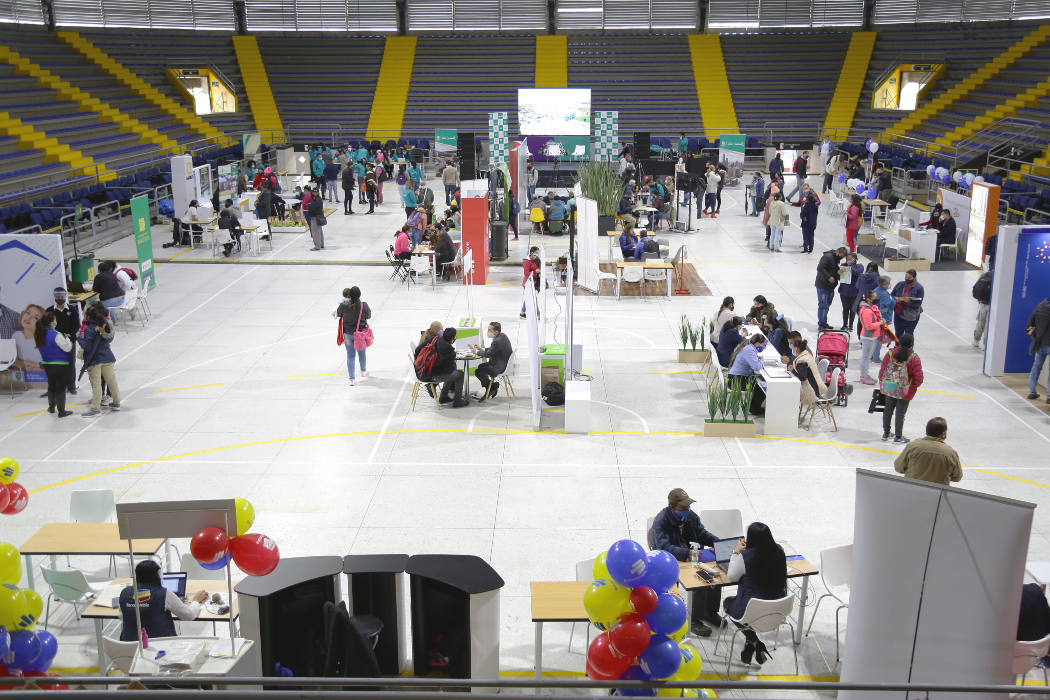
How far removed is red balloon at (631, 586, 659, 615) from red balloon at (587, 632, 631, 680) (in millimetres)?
258

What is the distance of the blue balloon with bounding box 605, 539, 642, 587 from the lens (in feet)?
18.7

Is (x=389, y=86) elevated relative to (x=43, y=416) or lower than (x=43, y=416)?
elevated

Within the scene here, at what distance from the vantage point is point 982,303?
46.9ft

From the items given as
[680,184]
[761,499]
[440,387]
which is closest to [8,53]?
[680,184]

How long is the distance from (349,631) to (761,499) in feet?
17.0

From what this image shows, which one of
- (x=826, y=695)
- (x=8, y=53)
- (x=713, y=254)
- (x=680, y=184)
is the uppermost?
(x=8, y=53)

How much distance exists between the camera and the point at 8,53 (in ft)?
95.8

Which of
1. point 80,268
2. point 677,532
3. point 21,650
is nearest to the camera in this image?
point 21,650

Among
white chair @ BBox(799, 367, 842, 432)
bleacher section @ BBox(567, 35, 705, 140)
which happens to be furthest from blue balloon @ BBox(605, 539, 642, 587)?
bleacher section @ BBox(567, 35, 705, 140)

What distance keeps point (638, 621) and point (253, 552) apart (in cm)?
255

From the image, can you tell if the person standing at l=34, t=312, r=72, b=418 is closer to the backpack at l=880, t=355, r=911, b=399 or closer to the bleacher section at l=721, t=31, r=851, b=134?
the backpack at l=880, t=355, r=911, b=399

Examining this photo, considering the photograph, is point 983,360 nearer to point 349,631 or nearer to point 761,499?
point 761,499

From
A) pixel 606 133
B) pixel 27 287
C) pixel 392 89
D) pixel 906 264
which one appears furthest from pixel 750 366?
pixel 392 89

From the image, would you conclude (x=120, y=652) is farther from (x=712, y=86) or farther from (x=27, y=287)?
(x=712, y=86)
